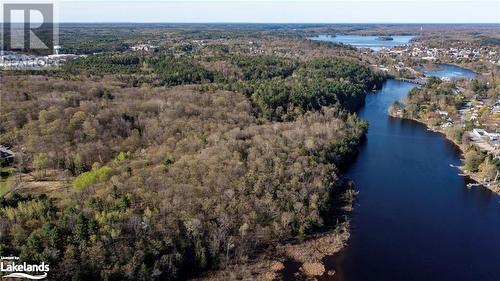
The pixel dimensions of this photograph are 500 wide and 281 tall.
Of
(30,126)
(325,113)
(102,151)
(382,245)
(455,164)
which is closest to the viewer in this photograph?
(382,245)

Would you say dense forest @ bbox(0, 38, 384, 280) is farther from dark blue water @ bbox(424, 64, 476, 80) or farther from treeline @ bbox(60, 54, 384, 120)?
dark blue water @ bbox(424, 64, 476, 80)

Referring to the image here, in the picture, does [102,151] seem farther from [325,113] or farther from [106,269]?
[325,113]

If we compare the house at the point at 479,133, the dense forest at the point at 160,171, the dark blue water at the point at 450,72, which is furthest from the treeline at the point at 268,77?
the dark blue water at the point at 450,72

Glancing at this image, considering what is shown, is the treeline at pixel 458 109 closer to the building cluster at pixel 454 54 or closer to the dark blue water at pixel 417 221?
the dark blue water at pixel 417 221

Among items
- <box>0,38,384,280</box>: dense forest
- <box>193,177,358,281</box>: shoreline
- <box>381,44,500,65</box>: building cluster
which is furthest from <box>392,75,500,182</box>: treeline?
<box>381,44,500,65</box>: building cluster

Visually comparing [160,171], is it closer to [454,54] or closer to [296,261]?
[296,261]

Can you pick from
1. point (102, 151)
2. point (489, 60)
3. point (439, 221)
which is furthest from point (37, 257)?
point (489, 60)
